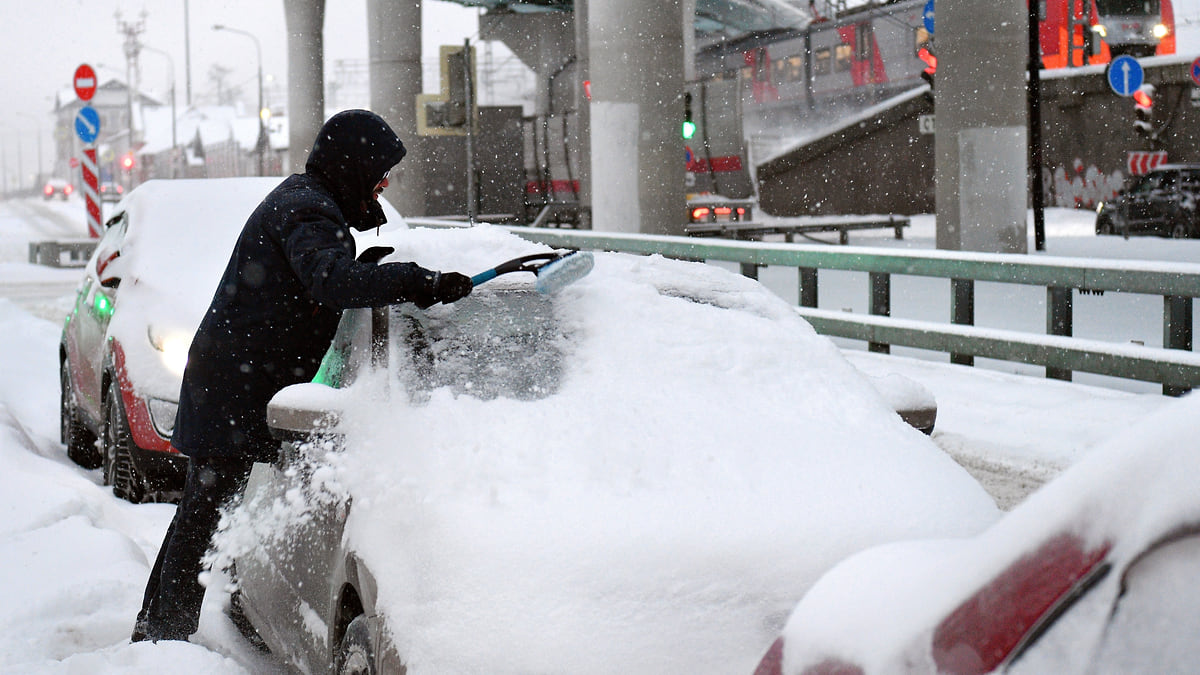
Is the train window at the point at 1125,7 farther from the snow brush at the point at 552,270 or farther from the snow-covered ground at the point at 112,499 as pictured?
the snow brush at the point at 552,270

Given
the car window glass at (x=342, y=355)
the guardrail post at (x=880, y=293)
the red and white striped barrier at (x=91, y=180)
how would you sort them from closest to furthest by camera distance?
the car window glass at (x=342, y=355)
the guardrail post at (x=880, y=293)
the red and white striped barrier at (x=91, y=180)

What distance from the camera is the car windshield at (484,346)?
3.42m

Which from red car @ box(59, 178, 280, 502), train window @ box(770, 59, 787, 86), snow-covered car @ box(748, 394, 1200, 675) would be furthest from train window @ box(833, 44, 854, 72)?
snow-covered car @ box(748, 394, 1200, 675)

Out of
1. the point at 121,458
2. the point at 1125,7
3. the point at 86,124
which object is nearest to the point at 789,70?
the point at 1125,7

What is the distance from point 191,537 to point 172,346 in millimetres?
2886

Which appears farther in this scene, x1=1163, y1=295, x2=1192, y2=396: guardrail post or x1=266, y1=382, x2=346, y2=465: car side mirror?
x1=1163, y1=295, x2=1192, y2=396: guardrail post

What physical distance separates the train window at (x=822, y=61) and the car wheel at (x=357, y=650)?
48990mm

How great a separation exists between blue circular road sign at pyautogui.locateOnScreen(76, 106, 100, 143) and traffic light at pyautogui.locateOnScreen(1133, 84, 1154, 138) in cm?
2425

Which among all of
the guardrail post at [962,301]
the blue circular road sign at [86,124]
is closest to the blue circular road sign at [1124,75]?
the guardrail post at [962,301]

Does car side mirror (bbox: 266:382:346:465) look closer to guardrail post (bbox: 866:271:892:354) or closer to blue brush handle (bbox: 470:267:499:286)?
blue brush handle (bbox: 470:267:499:286)

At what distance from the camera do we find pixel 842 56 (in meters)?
49.6

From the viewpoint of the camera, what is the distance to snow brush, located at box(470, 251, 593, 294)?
3734 millimetres

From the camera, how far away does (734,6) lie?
52.7 meters

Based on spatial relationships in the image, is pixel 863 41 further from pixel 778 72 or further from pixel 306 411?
pixel 306 411
